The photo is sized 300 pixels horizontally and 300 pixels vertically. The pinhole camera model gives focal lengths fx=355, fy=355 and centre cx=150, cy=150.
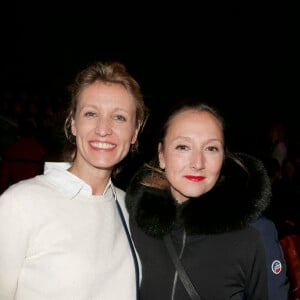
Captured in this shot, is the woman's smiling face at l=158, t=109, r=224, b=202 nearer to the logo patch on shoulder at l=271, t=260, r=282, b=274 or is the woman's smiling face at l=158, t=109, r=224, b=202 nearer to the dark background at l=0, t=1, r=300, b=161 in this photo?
the logo patch on shoulder at l=271, t=260, r=282, b=274

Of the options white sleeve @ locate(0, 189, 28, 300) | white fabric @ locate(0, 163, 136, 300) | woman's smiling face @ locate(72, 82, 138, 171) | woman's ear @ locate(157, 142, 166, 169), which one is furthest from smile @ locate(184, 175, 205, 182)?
white sleeve @ locate(0, 189, 28, 300)

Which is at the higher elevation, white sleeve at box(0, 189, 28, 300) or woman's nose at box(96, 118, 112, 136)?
woman's nose at box(96, 118, 112, 136)

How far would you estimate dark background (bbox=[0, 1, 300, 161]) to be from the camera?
471 inches

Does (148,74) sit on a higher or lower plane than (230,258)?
higher

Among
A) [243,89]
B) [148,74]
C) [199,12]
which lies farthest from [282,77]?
[148,74]

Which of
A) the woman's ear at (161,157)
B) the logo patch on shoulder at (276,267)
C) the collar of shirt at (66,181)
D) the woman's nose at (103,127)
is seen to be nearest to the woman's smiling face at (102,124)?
the woman's nose at (103,127)

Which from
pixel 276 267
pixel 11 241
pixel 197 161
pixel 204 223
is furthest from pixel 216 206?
pixel 11 241

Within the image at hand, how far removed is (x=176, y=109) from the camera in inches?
84.7

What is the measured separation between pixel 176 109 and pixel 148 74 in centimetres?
1117

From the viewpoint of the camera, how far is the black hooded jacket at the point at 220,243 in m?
1.79

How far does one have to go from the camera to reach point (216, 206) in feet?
6.26

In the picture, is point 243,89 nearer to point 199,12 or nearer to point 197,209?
point 199,12

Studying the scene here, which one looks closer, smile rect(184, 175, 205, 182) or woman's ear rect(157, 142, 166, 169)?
smile rect(184, 175, 205, 182)

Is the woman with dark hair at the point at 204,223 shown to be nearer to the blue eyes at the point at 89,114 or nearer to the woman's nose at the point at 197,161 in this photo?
the woman's nose at the point at 197,161
